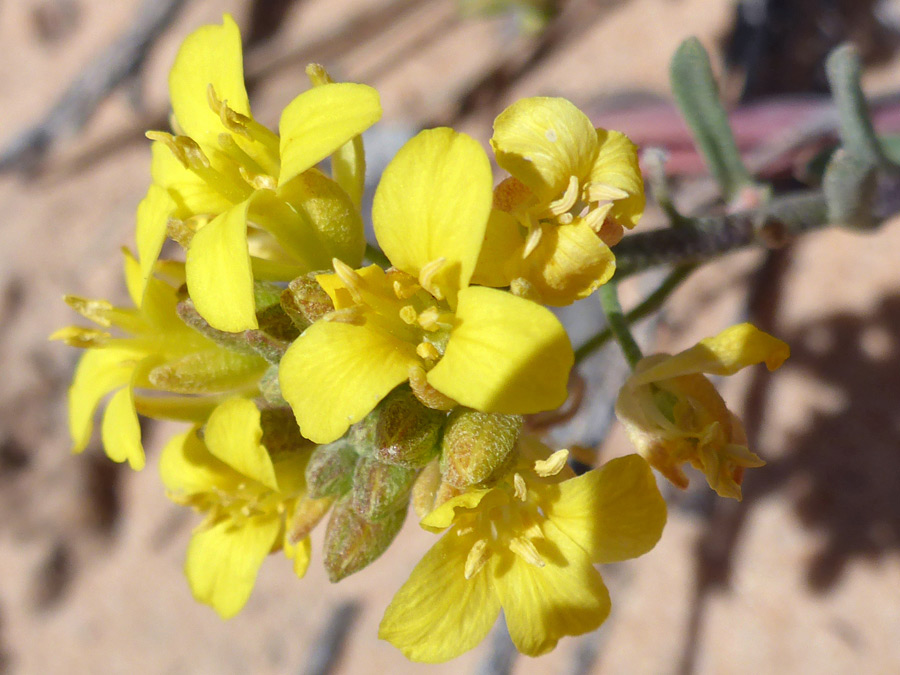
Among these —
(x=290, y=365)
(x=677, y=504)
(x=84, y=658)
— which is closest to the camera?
(x=290, y=365)

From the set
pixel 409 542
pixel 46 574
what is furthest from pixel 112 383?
pixel 46 574

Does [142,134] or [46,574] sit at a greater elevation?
[142,134]

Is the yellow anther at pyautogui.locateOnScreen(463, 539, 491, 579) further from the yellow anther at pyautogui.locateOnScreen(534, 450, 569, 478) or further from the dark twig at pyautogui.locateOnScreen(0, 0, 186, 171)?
the dark twig at pyautogui.locateOnScreen(0, 0, 186, 171)

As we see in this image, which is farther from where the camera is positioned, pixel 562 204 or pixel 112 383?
pixel 112 383

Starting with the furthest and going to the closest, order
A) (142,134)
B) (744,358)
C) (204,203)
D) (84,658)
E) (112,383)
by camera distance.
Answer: (142,134) → (84,658) → (112,383) → (204,203) → (744,358)

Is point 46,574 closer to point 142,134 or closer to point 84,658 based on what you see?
point 84,658

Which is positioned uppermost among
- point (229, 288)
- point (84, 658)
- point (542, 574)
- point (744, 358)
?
point (229, 288)
